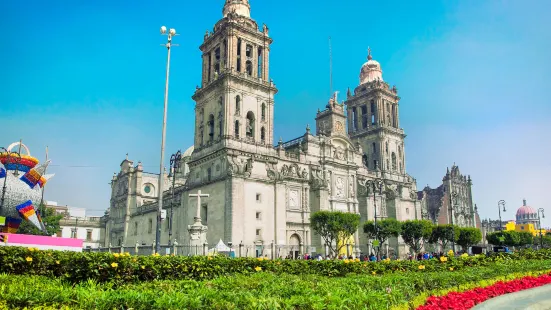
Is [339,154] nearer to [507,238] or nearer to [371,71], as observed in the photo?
[371,71]

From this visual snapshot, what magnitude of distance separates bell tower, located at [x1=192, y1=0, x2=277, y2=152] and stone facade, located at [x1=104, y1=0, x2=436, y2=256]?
0.12 m

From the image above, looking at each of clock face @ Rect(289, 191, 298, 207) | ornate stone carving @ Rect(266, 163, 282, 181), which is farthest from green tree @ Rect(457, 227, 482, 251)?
ornate stone carving @ Rect(266, 163, 282, 181)

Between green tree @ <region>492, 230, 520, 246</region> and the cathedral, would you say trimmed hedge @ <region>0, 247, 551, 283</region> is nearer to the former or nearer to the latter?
the cathedral

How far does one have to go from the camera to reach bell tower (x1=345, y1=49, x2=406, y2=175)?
226 ft

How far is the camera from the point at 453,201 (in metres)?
84.4

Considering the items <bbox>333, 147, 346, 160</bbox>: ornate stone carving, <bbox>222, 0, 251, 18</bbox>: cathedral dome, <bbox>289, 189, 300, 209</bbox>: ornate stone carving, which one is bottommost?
<bbox>289, 189, 300, 209</bbox>: ornate stone carving

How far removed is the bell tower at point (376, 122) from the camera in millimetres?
68875

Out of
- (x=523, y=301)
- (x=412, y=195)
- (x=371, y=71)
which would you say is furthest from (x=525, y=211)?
(x=523, y=301)

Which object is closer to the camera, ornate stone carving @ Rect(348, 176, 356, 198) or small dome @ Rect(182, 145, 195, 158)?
ornate stone carving @ Rect(348, 176, 356, 198)

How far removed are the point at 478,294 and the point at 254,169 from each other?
37.1 m

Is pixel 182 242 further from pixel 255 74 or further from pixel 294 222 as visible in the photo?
pixel 255 74

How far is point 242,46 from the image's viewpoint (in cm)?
5069

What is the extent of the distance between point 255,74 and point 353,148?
18976 mm

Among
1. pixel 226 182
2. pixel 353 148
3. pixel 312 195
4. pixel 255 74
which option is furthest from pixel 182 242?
pixel 353 148
